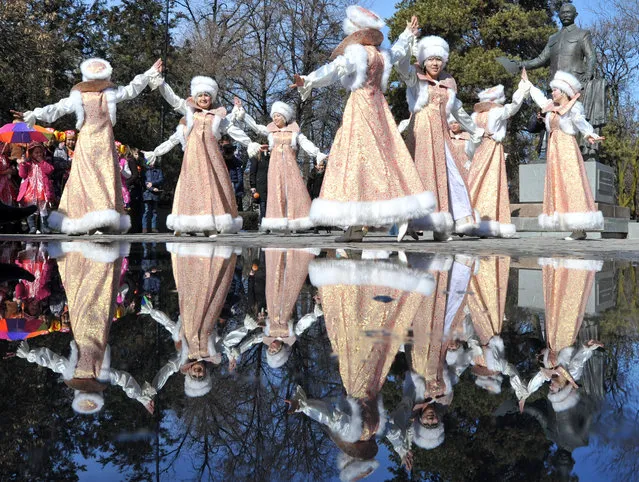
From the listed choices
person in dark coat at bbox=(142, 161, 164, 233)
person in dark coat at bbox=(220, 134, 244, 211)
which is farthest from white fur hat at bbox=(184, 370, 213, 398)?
person in dark coat at bbox=(142, 161, 164, 233)

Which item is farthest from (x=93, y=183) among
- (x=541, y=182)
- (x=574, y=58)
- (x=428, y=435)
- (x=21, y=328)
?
(x=428, y=435)

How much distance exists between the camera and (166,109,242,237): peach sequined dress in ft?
34.4

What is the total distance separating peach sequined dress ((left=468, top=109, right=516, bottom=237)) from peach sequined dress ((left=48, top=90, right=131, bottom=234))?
214 inches

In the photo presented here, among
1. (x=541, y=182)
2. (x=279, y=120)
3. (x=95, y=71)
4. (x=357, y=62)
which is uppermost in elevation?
(x=95, y=71)

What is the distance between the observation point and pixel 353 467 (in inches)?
35.9

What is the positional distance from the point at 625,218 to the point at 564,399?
52.5 feet

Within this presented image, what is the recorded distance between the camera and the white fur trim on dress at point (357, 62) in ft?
22.9

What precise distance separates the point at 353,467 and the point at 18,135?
15.5 m

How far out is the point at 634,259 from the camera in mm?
5738

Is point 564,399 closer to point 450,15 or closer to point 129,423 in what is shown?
point 129,423

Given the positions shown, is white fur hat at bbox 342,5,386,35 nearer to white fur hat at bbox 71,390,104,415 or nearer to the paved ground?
the paved ground

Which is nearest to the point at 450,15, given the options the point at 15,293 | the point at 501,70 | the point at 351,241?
the point at 501,70

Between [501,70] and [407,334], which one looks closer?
[407,334]

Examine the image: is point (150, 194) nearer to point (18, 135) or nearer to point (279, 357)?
point (18, 135)
